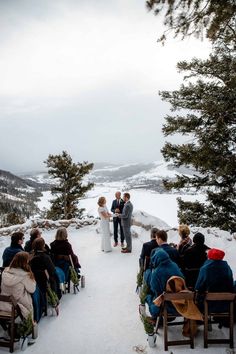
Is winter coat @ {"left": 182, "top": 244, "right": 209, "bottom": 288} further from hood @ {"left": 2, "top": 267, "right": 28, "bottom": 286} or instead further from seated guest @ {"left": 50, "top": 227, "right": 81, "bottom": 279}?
hood @ {"left": 2, "top": 267, "right": 28, "bottom": 286}

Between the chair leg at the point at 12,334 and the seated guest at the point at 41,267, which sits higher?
the seated guest at the point at 41,267

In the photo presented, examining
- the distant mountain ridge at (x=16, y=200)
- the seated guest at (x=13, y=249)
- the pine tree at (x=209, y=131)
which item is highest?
the pine tree at (x=209, y=131)

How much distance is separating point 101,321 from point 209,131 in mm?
7213

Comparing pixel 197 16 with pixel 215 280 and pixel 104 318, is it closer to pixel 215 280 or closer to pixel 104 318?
pixel 215 280

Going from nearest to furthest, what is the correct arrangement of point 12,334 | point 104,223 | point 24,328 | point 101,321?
point 12,334, point 24,328, point 101,321, point 104,223

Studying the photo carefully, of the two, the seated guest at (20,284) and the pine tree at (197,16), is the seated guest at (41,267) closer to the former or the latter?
the seated guest at (20,284)

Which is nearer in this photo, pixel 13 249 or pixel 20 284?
pixel 20 284

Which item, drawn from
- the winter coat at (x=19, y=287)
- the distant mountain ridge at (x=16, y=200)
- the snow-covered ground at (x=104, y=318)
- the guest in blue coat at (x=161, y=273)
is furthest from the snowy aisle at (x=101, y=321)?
the distant mountain ridge at (x=16, y=200)

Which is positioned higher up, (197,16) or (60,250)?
(197,16)

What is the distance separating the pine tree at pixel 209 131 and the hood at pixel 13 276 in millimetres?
6954

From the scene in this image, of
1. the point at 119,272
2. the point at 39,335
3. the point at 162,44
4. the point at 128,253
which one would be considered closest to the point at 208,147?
the point at 128,253

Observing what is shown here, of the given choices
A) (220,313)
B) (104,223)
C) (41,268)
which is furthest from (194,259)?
(104,223)

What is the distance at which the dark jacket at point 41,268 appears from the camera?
5275 millimetres

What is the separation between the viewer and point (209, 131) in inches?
393
